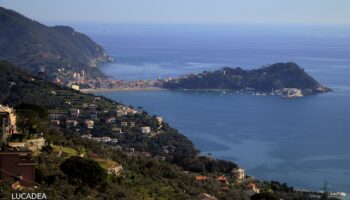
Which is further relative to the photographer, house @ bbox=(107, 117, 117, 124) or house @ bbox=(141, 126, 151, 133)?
house @ bbox=(107, 117, 117, 124)

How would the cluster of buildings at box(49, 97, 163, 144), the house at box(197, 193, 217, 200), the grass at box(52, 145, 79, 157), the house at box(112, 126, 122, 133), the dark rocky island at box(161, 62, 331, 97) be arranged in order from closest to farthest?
the grass at box(52, 145, 79, 157) < the house at box(197, 193, 217, 200) < the cluster of buildings at box(49, 97, 163, 144) < the house at box(112, 126, 122, 133) < the dark rocky island at box(161, 62, 331, 97)

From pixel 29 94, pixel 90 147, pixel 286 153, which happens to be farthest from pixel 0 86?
pixel 90 147

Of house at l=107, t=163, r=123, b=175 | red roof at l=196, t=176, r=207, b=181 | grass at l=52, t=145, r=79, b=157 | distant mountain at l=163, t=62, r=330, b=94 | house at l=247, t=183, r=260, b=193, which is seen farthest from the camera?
distant mountain at l=163, t=62, r=330, b=94

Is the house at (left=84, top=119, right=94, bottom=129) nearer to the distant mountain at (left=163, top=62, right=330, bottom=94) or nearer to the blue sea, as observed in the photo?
the blue sea

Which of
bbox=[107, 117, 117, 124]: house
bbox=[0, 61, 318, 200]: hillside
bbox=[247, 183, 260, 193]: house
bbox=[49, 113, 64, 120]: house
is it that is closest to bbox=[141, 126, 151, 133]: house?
bbox=[0, 61, 318, 200]: hillside

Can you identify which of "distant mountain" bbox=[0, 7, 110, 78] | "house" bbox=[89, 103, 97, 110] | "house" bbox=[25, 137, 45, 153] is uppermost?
"distant mountain" bbox=[0, 7, 110, 78]

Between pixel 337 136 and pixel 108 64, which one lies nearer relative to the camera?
pixel 337 136

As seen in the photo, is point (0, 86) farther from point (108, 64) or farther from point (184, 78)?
point (108, 64)

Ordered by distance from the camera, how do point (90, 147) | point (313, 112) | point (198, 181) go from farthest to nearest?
1. point (313, 112)
2. point (198, 181)
3. point (90, 147)
